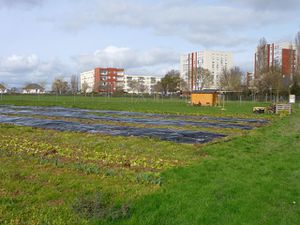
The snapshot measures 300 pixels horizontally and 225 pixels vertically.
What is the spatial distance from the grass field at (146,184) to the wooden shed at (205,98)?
3664 centimetres

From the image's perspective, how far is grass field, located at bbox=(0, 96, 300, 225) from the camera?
16.2ft

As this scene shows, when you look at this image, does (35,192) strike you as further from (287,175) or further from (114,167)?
(287,175)

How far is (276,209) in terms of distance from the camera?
17.7ft

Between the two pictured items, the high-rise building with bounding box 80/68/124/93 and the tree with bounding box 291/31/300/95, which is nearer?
the tree with bounding box 291/31/300/95

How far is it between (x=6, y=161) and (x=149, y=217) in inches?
196

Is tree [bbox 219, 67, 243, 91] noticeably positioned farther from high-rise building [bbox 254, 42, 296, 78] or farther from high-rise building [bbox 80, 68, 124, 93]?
high-rise building [bbox 80, 68, 124, 93]

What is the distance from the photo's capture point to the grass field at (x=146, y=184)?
4.94m

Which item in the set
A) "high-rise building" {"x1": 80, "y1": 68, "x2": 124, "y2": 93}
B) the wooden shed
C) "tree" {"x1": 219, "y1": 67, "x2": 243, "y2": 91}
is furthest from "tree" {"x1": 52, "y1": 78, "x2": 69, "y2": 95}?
the wooden shed

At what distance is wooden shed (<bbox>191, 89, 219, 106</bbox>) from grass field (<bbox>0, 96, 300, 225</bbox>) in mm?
36642

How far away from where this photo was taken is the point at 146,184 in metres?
6.78

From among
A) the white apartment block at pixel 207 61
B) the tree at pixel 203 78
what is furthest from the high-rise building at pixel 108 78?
the tree at pixel 203 78

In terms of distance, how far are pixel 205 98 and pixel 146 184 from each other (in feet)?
139

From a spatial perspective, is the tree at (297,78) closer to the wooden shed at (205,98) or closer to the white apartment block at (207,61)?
the wooden shed at (205,98)

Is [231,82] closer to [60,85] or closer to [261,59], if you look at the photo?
[261,59]
